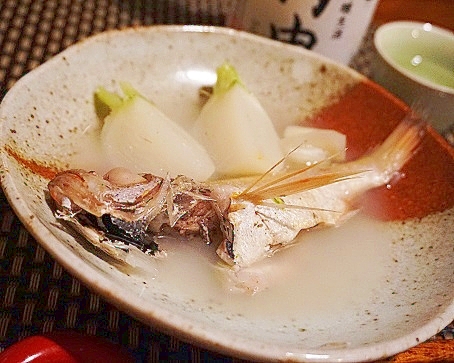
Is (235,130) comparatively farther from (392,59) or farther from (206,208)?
(392,59)

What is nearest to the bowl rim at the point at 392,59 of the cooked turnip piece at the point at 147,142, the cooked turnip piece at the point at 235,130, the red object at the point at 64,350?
the cooked turnip piece at the point at 235,130

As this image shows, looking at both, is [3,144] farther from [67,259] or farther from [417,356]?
[417,356]

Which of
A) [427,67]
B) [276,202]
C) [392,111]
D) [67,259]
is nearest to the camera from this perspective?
[67,259]

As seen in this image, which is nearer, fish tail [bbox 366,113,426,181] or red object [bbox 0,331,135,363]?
red object [bbox 0,331,135,363]

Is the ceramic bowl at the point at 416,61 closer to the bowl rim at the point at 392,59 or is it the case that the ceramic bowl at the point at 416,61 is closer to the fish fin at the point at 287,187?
the bowl rim at the point at 392,59

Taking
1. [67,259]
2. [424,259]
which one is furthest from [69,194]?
[424,259]

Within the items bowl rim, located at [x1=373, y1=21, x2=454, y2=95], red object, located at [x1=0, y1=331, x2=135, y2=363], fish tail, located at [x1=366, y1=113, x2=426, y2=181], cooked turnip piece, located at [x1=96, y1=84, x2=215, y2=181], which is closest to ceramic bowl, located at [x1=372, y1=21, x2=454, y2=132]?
bowl rim, located at [x1=373, y1=21, x2=454, y2=95]

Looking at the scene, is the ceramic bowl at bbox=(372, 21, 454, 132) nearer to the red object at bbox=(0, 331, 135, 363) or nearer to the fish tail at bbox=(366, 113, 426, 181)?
the fish tail at bbox=(366, 113, 426, 181)
